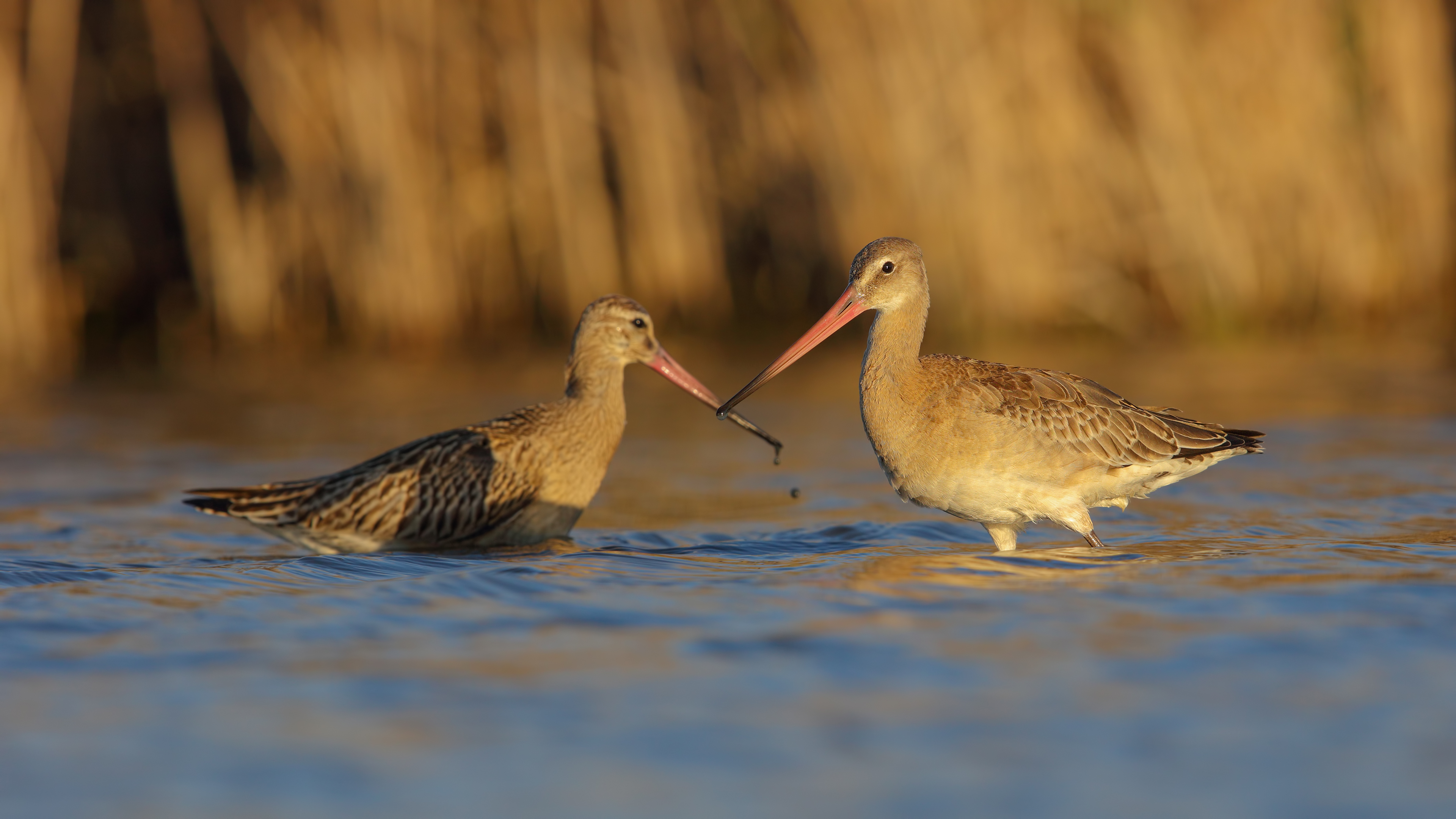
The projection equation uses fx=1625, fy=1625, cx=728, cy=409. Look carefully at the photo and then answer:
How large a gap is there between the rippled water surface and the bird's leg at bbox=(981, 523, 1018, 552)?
13cm

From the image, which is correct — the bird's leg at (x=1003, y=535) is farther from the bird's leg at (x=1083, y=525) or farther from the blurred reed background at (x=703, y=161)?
the blurred reed background at (x=703, y=161)

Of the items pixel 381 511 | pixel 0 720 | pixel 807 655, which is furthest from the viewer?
pixel 381 511

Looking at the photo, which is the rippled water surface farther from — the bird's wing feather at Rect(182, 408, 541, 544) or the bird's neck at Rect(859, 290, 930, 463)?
the bird's neck at Rect(859, 290, 930, 463)

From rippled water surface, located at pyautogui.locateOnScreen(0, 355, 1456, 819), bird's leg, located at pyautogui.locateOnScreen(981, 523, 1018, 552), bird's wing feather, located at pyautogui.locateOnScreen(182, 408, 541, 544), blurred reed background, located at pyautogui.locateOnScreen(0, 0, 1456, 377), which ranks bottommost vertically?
rippled water surface, located at pyautogui.locateOnScreen(0, 355, 1456, 819)

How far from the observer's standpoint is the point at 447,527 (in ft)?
23.1

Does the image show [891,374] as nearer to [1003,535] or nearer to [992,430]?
[992,430]

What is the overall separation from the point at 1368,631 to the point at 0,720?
152 inches

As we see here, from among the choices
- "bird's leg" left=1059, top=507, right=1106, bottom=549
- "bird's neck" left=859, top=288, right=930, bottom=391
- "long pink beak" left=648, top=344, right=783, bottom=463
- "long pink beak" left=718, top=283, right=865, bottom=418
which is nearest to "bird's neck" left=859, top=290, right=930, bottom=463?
"bird's neck" left=859, top=288, right=930, bottom=391

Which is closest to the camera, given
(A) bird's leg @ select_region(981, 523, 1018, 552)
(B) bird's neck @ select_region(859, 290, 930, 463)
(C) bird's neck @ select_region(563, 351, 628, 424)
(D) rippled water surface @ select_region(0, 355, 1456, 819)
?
(D) rippled water surface @ select_region(0, 355, 1456, 819)

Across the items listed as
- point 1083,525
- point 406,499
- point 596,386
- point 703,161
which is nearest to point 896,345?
point 1083,525

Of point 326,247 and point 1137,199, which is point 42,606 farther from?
point 1137,199

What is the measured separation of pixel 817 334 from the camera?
6.88 metres

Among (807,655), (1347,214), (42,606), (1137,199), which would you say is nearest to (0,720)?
(42,606)

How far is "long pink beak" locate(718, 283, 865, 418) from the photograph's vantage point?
6797 mm
